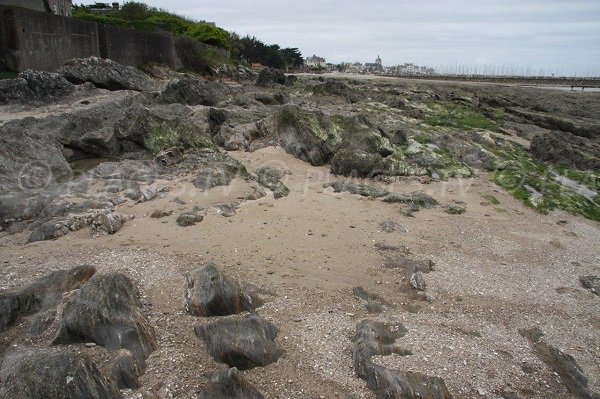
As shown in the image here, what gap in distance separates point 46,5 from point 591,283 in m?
37.3

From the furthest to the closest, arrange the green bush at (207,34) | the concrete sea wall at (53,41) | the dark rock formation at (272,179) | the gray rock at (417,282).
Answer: the green bush at (207,34), the concrete sea wall at (53,41), the dark rock formation at (272,179), the gray rock at (417,282)

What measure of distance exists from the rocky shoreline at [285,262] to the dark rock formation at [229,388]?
0.06ft

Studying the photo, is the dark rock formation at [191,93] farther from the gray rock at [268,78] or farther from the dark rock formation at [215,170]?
the gray rock at [268,78]

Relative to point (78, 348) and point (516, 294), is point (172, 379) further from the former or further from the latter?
point (516, 294)

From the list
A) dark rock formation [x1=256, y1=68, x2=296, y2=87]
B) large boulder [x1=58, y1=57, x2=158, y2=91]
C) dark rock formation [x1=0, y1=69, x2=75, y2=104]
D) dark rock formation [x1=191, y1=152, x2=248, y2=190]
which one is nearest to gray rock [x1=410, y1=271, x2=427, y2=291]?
dark rock formation [x1=191, y1=152, x2=248, y2=190]

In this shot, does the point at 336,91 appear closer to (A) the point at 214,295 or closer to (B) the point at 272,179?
(B) the point at 272,179

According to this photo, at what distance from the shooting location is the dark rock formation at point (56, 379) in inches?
136

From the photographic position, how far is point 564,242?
28.8 feet

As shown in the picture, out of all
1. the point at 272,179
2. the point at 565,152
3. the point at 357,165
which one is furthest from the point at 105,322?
the point at 565,152

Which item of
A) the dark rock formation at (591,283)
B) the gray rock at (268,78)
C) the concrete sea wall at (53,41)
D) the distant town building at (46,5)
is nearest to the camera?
the dark rock formation at (591,283)

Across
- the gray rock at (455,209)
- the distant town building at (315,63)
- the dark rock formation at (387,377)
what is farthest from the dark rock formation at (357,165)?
A: the distant town building at (315,63)

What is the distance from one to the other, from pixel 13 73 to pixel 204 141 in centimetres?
1047

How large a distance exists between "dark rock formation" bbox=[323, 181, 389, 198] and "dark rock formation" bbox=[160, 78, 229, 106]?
32.2ft

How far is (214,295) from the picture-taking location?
5.15 m
